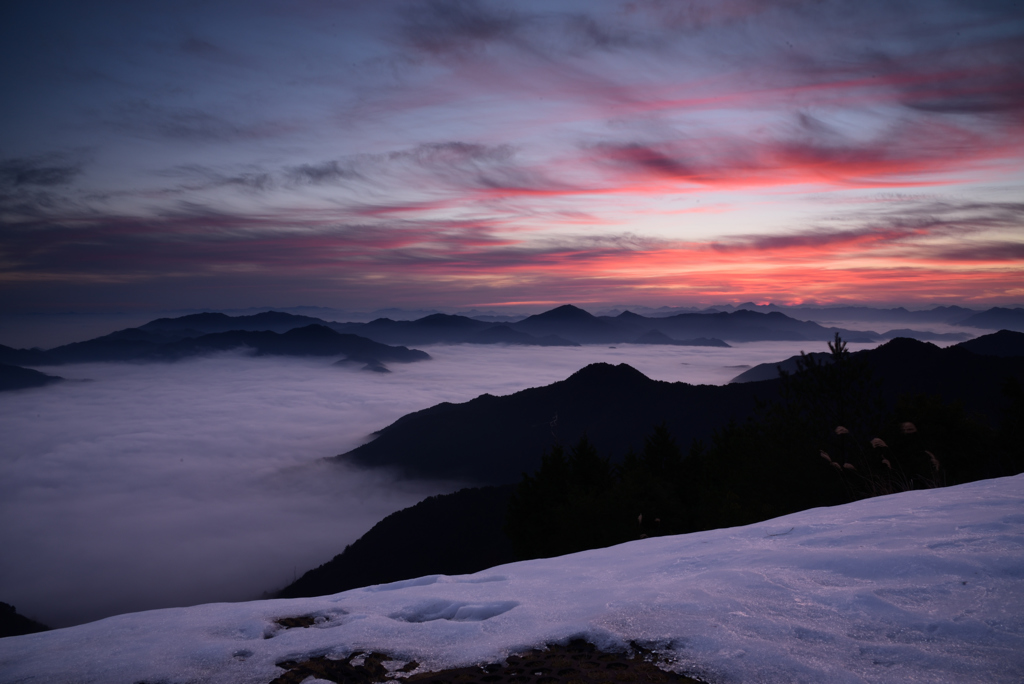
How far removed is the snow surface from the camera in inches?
128

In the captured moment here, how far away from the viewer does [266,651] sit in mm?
4066

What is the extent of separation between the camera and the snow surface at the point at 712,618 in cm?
326

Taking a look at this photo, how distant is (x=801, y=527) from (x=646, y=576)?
2398mm

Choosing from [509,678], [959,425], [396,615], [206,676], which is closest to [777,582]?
[509,678]

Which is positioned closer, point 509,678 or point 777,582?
point 509,678

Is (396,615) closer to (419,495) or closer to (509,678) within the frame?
(509,678)

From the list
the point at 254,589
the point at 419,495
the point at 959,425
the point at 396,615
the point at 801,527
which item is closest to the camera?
the point at 396,615

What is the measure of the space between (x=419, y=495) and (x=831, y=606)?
19521cm

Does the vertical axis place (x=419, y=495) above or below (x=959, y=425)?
below

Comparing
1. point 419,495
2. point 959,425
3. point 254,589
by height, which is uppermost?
point 959,425

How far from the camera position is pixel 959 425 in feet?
68.1

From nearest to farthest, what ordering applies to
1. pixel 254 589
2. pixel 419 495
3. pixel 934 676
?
pixel 934 676, pixel 254 589, pixel 419 495

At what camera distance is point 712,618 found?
395cm

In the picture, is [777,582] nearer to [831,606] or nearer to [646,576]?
[831,606]
